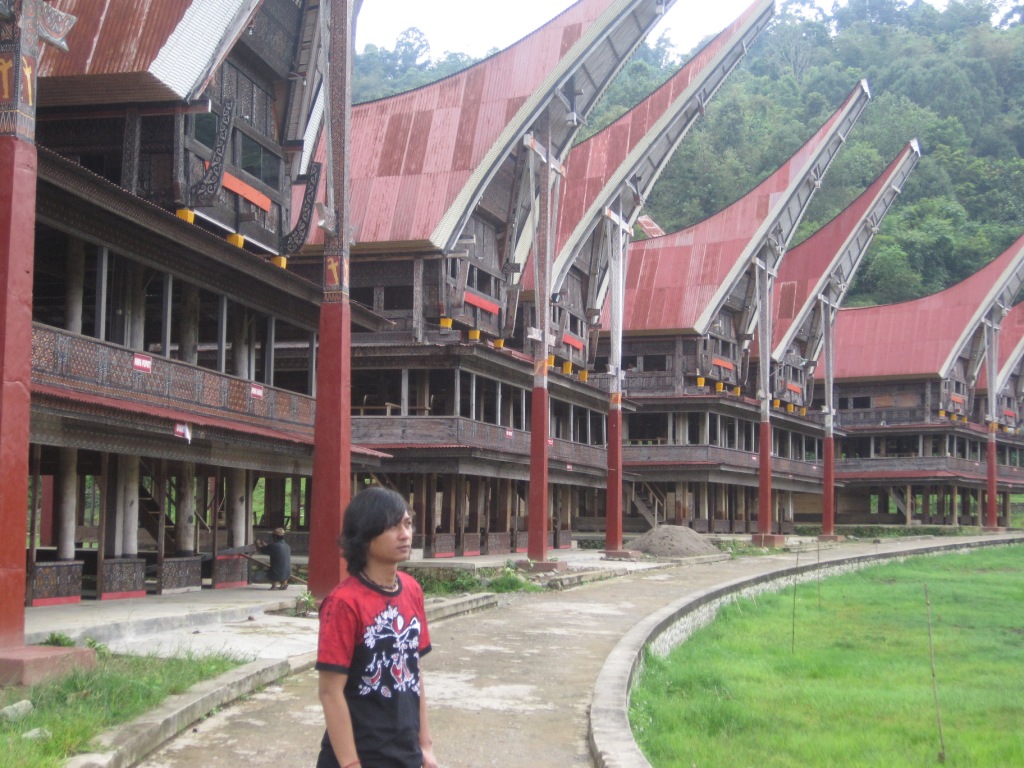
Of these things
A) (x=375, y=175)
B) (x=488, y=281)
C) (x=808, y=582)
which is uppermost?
(x=375, y=175)

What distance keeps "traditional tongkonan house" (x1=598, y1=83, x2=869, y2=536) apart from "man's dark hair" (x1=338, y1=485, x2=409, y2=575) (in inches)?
1628

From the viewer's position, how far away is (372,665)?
4.45 m

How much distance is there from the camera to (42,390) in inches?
498

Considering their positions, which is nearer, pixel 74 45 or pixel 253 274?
pixel 74 45

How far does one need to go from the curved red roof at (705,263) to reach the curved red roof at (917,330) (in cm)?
1640

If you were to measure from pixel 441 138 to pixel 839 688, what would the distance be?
21.4m

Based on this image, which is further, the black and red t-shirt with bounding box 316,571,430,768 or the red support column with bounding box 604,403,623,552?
the red support column with bounding box 604,403,623,552

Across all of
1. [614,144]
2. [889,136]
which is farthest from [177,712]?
[889,136]

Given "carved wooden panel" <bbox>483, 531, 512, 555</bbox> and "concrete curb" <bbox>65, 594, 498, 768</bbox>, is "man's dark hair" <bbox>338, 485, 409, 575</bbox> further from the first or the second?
"carved wooden panel" <bbox>483, 531, 512, 555</bbox>

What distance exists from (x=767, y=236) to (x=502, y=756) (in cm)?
4181

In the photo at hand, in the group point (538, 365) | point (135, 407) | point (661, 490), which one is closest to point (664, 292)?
point (661, 490)

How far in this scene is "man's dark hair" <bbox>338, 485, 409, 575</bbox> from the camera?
4.58 m

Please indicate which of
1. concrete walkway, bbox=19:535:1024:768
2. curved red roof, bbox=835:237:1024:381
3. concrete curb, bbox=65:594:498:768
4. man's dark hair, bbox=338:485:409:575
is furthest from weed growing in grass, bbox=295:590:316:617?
curved red roof, bbox=835:237:1024:381

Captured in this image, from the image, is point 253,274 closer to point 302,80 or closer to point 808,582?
point 302,80
